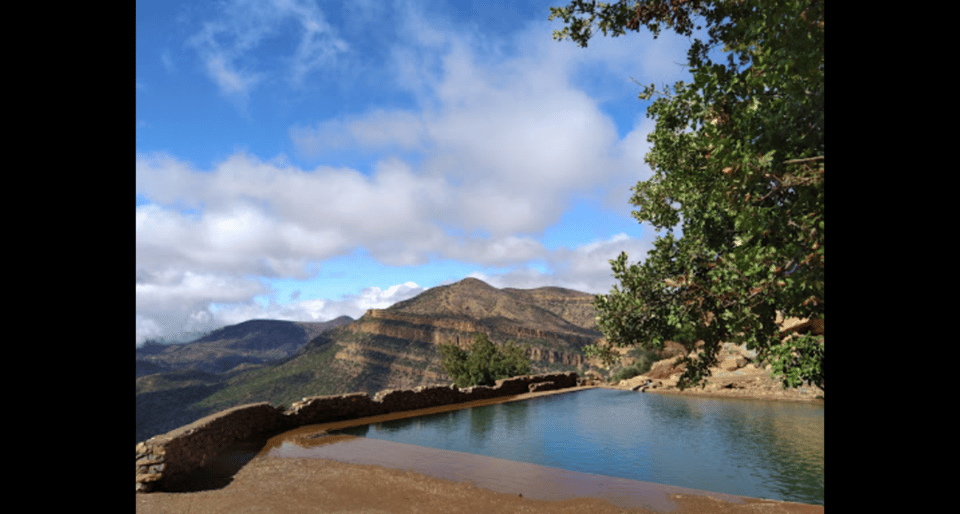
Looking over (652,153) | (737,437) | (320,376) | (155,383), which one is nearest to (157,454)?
(652,153)

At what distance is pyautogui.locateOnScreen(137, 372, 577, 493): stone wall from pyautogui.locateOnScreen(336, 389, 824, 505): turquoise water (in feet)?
3.87

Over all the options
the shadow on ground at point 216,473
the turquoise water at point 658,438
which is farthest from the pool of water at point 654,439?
the shadow on ground at point 216,473

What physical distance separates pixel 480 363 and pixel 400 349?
3643 centimetres

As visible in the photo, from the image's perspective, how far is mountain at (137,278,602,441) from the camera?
46.7 m

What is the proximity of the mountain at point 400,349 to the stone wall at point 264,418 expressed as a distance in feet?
42.1

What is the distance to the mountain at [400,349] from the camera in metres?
46.7

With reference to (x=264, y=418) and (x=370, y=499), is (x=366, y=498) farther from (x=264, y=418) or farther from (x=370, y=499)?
(x=264, y=418)

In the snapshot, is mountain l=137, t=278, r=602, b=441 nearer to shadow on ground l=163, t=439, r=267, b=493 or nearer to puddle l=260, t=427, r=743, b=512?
puddle l=260, t=427, r=743, b=512

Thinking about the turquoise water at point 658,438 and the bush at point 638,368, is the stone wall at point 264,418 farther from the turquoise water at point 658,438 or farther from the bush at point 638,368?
the bush at point 638,368

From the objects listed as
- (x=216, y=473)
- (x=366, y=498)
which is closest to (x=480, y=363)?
(x=216, y=473)
